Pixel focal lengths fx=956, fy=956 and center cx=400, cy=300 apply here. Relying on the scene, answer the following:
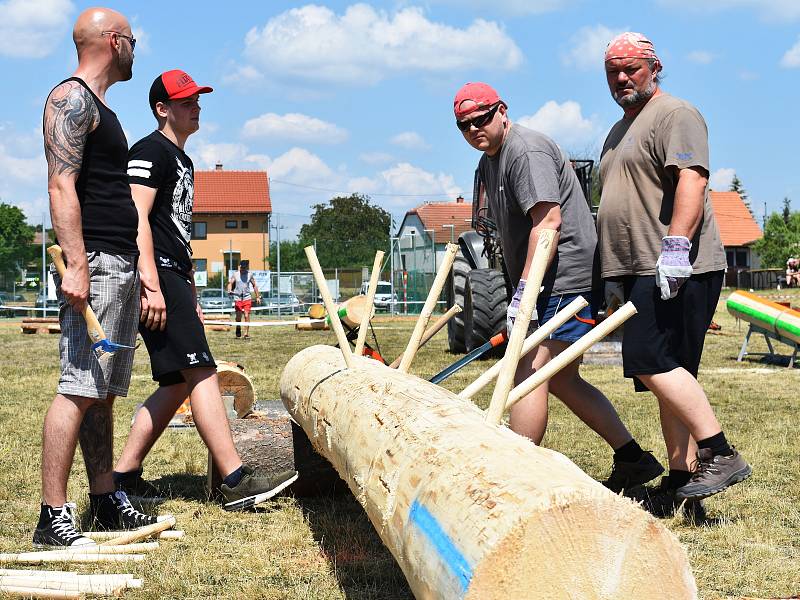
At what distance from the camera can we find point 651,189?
13.3 ft

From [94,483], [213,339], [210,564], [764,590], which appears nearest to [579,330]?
[764,590]

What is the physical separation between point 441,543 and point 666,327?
211cm

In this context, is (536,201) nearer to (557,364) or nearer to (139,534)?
(557,364)

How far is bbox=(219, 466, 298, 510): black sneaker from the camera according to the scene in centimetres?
434

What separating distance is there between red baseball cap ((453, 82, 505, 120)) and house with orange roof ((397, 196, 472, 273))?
13549 millimetres

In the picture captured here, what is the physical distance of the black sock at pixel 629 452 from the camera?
4527 millimetres

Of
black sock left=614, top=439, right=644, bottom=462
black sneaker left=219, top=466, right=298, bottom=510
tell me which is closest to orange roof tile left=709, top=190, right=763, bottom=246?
black sock left=614, top=439, right=644, bottom=462

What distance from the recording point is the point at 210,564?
3.63 meters

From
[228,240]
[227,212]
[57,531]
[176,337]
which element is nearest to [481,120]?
[176,337]

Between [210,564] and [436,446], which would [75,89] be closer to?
[210,564]

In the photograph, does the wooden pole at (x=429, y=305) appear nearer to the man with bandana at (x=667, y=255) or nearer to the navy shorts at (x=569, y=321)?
the navy shorts at (x=569, y=321)

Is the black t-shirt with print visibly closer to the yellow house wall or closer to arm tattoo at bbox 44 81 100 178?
arm tattoo at bbox 44 81 100 178

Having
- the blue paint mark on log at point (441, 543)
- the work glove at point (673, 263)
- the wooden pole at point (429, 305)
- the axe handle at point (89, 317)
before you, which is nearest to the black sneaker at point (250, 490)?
the wooden pole at point (429, 305)

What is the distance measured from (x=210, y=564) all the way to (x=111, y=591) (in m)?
0.48
